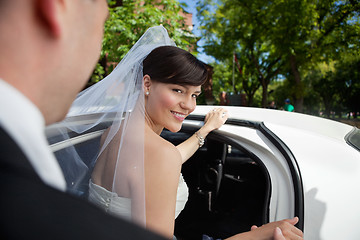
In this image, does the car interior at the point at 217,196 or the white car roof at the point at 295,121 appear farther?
the car interior at the point at 217,196

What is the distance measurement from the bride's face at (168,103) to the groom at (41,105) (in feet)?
3.34

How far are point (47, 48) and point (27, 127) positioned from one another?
161 millimetres

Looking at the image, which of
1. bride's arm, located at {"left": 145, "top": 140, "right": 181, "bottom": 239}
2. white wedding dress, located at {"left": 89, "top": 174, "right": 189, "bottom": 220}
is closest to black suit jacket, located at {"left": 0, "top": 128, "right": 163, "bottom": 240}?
bride's arm, located at {"left": 145, "top": 140, "right": 181, "bottom": 239}

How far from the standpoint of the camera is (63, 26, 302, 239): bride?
1.14 m

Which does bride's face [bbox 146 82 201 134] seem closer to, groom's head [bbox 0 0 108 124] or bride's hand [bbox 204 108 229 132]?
bride's hand [bbox 204 108 229 132]

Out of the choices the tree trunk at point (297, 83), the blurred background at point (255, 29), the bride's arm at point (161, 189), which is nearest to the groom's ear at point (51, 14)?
the bride's arm at point (161, 189)

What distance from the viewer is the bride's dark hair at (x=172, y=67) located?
1559mm

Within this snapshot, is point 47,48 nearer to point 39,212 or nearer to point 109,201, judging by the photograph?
point 39,212

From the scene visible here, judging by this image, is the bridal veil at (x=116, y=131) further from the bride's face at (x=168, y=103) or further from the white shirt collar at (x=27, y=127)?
the white shirt collar at (x=27, y=127)

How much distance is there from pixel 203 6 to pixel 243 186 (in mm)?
12328

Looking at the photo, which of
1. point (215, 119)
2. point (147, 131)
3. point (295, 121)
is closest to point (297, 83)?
point (295, 121)

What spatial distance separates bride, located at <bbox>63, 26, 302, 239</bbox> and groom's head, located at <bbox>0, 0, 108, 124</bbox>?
0.72m

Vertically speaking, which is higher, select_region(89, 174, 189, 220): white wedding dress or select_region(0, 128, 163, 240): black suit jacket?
select_region(0, 128, 163, 240): black suit jacket

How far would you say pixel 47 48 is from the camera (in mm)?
456
